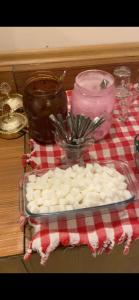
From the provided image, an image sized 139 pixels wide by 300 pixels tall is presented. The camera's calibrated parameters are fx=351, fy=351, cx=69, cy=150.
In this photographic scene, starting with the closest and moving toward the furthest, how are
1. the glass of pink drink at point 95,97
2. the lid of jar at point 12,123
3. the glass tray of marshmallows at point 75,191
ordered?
1. the glass tray of marshmallows at point 75,191
2. the glass of pink drink at point 95,97
3. the lid of jar at point 12,123

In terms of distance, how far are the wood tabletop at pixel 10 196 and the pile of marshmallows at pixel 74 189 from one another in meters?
0.07

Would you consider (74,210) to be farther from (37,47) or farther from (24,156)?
(37,47)

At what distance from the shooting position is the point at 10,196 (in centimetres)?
76

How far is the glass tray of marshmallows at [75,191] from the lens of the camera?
25.7 inches

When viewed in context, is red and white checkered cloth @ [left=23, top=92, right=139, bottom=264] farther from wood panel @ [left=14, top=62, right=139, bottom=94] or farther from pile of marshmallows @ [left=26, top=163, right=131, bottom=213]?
wood panel @ [left=14, top=62, right=139, bottom=94]

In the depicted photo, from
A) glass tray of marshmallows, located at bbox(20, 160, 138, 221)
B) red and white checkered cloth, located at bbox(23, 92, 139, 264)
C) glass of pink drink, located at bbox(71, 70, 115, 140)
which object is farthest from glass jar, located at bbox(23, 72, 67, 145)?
red and white checkered cloth, located at bbox(23, 92, 139, 264)

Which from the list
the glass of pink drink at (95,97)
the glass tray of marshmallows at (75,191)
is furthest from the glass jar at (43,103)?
the glass tray of marshmallows at (75,191)

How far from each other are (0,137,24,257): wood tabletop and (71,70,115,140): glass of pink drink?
18cm

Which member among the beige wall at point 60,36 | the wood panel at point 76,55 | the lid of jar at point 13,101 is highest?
the beige wall at point 60,36

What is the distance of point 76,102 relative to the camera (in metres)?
0.83

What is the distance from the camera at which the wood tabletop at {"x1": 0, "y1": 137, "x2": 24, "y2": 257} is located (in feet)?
2.21

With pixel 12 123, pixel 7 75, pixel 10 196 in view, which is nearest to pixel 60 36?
pixel 7 75

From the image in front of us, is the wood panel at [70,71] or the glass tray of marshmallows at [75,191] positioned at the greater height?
the wood panel at [70,71]

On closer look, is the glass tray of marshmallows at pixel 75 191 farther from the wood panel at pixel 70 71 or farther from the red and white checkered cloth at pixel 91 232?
the wood panel at pixel 70 71
